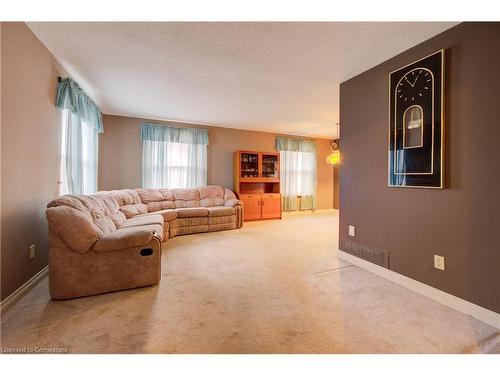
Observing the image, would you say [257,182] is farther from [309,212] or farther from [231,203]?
[309,212]

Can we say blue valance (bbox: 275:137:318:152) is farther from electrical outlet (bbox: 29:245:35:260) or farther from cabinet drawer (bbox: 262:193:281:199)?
electrical outlet (bbox: 29:245:35:260)

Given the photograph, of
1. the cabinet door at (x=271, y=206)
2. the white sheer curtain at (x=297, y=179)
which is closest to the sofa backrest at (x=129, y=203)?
the cabinet door at (x=271, y=206)

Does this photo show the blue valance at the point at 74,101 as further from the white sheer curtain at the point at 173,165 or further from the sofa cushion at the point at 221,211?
the sofa cushion at the point at 221,211

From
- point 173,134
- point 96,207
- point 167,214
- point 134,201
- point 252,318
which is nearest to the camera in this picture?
point 252,318

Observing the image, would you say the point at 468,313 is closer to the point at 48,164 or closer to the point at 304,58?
the point at 304,58

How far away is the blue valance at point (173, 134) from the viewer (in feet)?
16.4

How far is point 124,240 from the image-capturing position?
208 centimetres

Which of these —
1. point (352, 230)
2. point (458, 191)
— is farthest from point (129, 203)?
point (458, 191)

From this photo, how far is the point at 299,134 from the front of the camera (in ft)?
22.1

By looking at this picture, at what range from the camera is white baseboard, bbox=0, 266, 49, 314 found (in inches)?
69.5

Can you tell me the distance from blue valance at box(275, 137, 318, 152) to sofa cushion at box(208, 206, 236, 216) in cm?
263

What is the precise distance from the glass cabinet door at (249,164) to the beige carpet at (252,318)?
11.4ft

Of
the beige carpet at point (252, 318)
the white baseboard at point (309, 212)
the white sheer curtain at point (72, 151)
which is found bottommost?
the beige carpet at point (252, 318)

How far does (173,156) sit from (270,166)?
2.58 m
